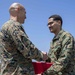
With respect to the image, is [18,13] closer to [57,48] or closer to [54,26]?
[54,26]

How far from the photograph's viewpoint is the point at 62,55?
6652 millimetres

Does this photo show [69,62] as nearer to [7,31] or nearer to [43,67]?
[43,67]

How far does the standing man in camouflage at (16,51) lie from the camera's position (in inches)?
231

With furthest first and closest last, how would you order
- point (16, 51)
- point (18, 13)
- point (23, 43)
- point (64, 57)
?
point (64, 57) < point (18, 13) < point (16, 51) < point (23, 43)

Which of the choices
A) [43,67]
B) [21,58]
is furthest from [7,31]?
[43,67]

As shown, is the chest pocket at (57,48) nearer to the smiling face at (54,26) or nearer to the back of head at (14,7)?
the smiling face at (54,26)

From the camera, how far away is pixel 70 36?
270 inches

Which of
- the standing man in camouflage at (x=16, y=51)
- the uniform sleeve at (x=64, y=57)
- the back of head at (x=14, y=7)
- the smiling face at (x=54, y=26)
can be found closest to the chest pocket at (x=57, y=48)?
the uniform sleeve at (x=64, y=57)

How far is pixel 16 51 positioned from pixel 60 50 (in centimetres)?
132

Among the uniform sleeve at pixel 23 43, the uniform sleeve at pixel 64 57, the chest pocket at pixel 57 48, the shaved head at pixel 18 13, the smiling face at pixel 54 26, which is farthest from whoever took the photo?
the smiling face at pixel 54 26

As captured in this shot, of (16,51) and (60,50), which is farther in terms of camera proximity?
(60,50)

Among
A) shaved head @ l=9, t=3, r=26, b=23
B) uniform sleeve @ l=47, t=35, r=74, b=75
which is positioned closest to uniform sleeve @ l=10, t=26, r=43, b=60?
shaved head @ l=9, t=3, r=26, b=23

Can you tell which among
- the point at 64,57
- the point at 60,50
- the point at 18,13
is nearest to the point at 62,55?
the point at 64,57

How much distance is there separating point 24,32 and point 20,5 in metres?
0.71
